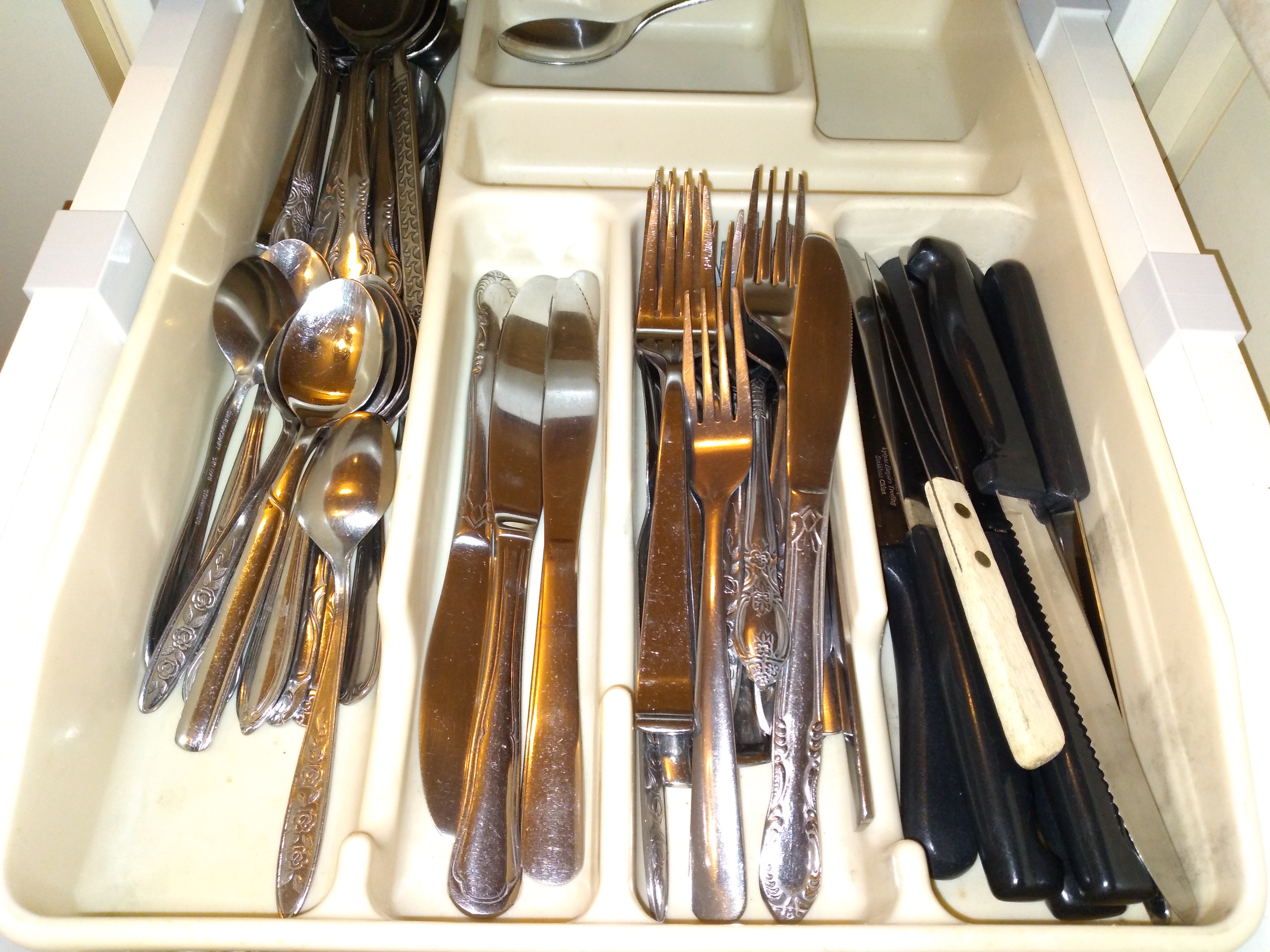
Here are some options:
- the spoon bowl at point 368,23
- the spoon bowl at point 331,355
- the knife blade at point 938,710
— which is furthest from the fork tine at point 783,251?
the spoon bowl at point 368,23

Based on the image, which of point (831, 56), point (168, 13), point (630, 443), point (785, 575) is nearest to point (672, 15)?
point (831, 56)

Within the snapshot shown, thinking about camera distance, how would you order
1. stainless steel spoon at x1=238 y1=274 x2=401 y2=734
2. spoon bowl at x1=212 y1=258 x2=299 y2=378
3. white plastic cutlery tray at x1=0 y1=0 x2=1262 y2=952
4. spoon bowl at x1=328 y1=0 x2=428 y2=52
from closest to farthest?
1. white plastic cutlery tray at x1=0 y1=0 x2=1262 y2=952
2. stainless steel spoon at x1=238 y1=274 x2=401 y2=734
3. spoon bowl at x1=212 y1=258 x2=299 y2=378
4. spoon bowl at x1=328 y1=0 x2=428 y2=52

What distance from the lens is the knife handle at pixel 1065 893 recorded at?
435mm

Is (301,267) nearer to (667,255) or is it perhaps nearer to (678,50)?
(667,255)

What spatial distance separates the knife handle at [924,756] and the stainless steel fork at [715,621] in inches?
4.4

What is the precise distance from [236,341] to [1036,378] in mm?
626

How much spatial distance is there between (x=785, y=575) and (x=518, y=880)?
246 mm

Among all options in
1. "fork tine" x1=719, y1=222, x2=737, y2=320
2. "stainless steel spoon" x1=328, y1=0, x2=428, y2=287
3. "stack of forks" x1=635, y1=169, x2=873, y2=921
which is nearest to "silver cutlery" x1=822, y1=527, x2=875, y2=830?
"stack of forks" x1=635, y1=169, x2=873, y2=921

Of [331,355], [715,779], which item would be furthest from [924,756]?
[331,355]

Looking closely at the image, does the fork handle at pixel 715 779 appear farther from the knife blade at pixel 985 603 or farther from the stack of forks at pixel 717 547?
the knife blade at pixel 985 603

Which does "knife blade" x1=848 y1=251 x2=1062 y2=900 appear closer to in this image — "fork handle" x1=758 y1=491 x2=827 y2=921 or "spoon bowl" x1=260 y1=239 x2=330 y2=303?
"fork handle" x1=758 y1=491 x2=827 y2=921

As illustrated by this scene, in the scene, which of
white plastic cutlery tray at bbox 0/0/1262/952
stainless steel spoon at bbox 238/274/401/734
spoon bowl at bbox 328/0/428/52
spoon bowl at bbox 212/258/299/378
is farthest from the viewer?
spoon bowl at bbox 328/0/428/52

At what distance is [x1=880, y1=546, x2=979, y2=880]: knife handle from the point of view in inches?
18.1

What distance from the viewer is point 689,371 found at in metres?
0.58
